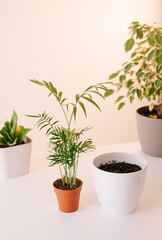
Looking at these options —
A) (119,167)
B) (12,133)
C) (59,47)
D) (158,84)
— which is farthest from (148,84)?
(59,47)

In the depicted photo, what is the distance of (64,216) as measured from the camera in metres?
1.13

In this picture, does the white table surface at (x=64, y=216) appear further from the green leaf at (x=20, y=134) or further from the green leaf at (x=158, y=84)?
the green leaf at (x=158, y=84)

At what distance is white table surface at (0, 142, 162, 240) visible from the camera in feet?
3.39

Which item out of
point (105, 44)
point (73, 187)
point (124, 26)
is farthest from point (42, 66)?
point (73, 187)

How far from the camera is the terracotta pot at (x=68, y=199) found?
3.69 feet

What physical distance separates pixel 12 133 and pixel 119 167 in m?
0.48

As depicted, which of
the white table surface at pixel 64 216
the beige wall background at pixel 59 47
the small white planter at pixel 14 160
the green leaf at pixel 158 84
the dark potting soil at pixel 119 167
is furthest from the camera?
the beige wall background at pixel 59 47

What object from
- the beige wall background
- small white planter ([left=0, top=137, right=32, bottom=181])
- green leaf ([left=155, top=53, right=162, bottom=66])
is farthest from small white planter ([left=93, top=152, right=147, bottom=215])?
the beige wall background

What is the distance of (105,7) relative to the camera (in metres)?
2.51

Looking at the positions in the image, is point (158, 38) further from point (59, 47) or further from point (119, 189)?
point (59, 47)

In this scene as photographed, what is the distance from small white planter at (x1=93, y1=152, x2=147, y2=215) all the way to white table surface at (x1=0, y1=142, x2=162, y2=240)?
0.11 ft

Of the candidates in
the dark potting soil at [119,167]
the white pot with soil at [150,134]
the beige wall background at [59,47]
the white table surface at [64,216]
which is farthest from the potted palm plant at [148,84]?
the beige wall background at [59,47]

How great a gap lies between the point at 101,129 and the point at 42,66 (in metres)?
0.74

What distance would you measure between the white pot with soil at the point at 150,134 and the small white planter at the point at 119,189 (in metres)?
0.43
